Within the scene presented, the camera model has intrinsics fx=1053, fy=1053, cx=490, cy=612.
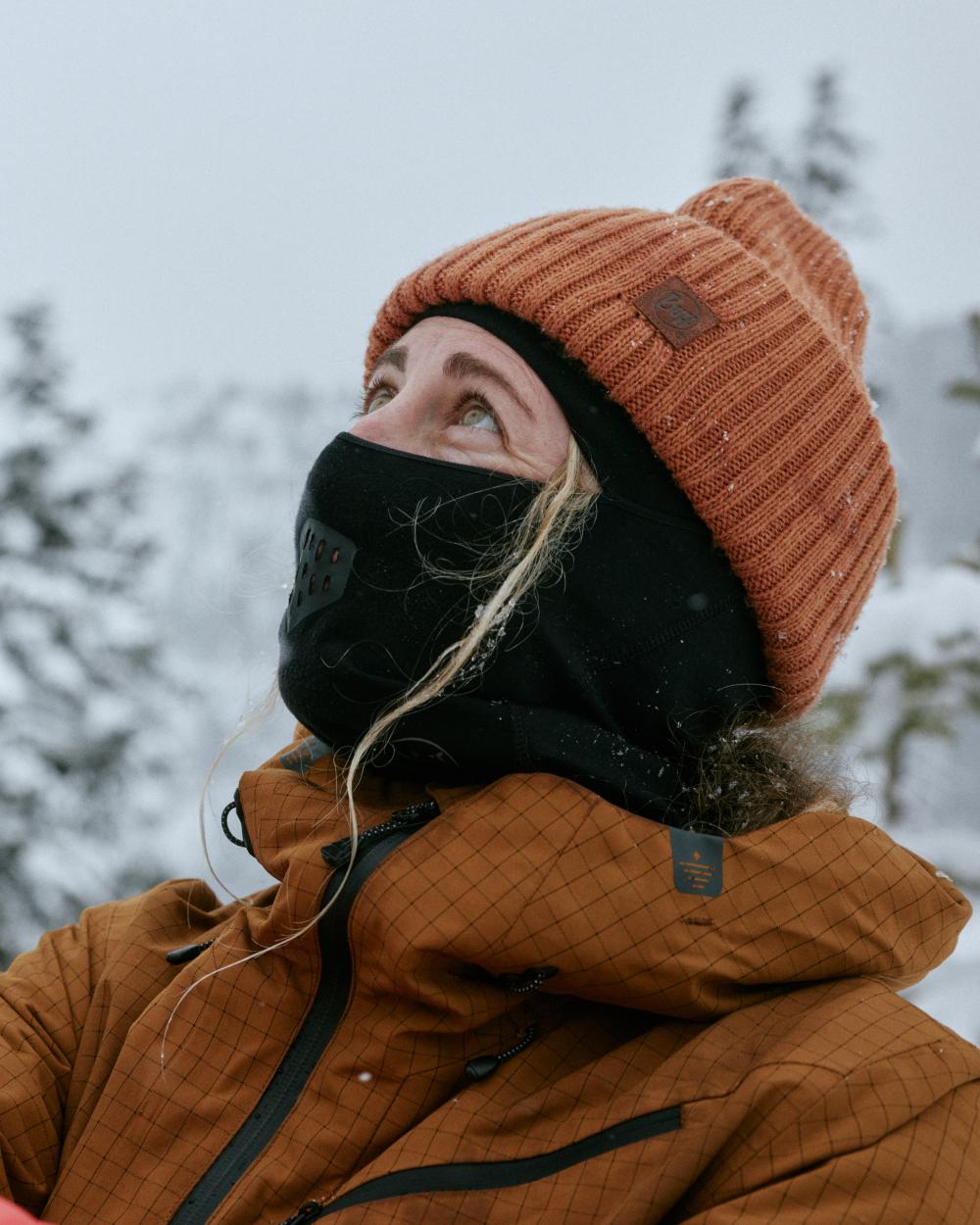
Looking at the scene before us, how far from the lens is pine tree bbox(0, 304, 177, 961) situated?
31.5 ft

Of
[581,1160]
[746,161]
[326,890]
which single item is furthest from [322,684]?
[746,161]

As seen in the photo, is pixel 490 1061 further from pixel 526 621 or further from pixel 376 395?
pixel 376 395

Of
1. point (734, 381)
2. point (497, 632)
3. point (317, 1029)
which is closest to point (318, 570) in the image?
point (497, 632)

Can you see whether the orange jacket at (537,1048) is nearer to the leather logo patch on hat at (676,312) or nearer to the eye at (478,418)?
the eye at (478,418)

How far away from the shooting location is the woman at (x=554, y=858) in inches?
55.6

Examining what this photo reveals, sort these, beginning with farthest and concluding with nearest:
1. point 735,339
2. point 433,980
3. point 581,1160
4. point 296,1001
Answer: point 735,339 < point 296,1001 < point 433,980 < point 581,1160

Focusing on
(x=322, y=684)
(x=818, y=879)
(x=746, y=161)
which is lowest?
(x=818, y=879)

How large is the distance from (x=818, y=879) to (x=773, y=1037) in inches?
9.5

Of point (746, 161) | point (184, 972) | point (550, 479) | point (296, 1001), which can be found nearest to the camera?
point (296, 1001)

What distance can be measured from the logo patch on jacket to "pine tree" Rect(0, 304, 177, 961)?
8745mm

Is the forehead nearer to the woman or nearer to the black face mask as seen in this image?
the woman

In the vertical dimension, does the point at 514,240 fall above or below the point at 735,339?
above

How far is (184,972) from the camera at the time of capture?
1.81 m

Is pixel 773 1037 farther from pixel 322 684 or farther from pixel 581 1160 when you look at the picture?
pixel 322 684
